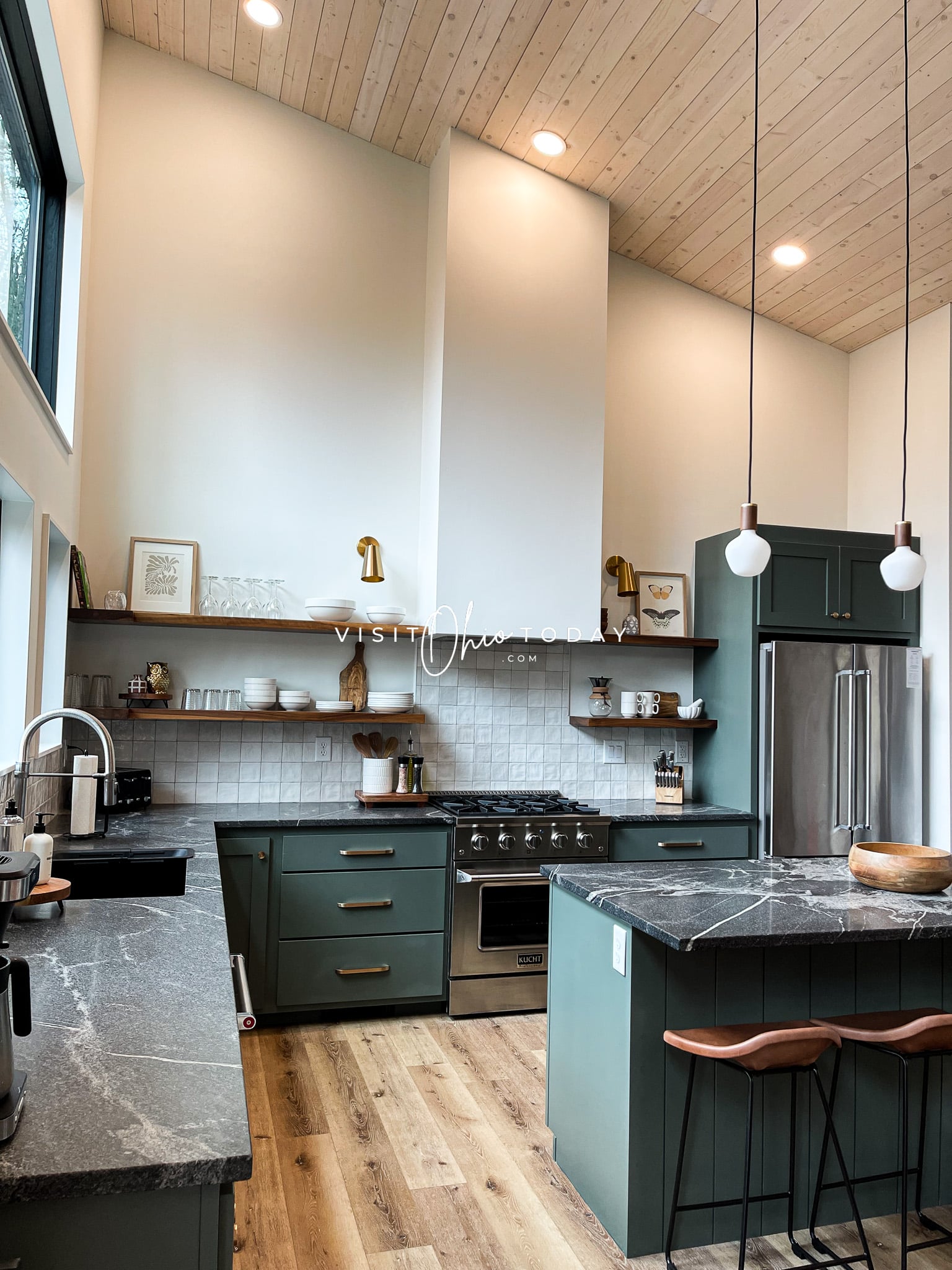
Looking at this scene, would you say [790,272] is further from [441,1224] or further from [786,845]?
[441,1224]

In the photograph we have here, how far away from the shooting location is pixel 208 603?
4.26 m

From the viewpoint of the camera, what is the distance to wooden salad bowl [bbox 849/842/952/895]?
2.62 m

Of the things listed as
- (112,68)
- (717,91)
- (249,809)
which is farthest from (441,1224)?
(112,68)

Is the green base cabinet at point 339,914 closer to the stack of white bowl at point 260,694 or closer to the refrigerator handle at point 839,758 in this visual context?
the stack of white bowl at point 260,694

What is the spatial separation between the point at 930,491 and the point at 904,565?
2312 millimetres

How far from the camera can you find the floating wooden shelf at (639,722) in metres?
4.66

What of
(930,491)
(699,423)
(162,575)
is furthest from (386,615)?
(930,491)

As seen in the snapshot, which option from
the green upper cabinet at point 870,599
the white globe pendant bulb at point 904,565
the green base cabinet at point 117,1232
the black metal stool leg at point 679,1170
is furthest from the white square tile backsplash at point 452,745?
the green base cabinet at point 117,1232

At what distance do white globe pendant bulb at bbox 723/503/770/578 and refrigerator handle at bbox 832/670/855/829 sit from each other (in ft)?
6.87

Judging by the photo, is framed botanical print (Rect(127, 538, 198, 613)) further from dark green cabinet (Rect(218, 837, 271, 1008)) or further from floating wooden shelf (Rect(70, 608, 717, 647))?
dark green cabinet (Rect(218, 837, 271, 1008))

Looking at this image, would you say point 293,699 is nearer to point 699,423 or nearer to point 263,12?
point 699,423

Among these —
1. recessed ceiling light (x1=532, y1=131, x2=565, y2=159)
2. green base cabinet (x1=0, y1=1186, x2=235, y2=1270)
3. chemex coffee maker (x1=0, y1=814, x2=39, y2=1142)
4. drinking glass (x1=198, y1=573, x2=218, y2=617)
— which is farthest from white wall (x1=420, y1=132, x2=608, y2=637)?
green base cabinet (x1=0, y1=1186, x2=235, y2=1270)

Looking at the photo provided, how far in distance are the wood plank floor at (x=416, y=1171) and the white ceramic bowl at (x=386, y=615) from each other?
180 centimetres

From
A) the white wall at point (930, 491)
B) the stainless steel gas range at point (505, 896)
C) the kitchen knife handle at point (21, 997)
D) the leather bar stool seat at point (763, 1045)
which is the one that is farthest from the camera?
the white wall at point (930, 491)
